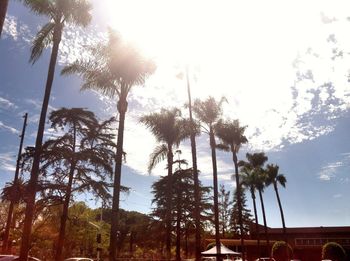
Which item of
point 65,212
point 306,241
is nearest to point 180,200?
point 65,212

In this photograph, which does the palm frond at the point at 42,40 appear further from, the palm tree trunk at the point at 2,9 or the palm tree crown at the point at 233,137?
the palm tree crown at the point at 233,137

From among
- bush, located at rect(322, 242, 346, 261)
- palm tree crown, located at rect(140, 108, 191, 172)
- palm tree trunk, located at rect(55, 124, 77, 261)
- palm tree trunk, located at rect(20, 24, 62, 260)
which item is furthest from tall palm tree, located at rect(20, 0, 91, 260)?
bush, located at rect(322, 242, 346, 261)

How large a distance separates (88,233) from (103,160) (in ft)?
47.9

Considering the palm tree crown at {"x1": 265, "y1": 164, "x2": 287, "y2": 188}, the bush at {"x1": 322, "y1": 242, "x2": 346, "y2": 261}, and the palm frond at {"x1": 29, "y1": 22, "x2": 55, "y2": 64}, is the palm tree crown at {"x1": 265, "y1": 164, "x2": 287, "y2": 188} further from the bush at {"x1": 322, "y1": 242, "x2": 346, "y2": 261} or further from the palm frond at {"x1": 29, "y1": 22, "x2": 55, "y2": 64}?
the palm frond at {"x1": 29, "y1": 22, "x2": 55, "y2": 64}

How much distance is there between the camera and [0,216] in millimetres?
42375

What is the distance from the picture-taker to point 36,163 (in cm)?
1491

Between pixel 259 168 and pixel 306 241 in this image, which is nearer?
pixel 259 168

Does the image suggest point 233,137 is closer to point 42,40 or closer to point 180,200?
point 180,200

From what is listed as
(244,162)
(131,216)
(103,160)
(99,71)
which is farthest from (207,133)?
(131,216)

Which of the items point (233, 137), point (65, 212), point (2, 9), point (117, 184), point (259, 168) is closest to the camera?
point (2, 9)

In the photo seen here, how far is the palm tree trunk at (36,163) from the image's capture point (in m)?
13.9

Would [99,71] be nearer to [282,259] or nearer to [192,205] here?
[192,205]

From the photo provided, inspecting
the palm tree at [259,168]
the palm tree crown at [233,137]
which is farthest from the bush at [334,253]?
the palm tree crown at [233,137]

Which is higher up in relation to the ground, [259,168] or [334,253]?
[259,168]
